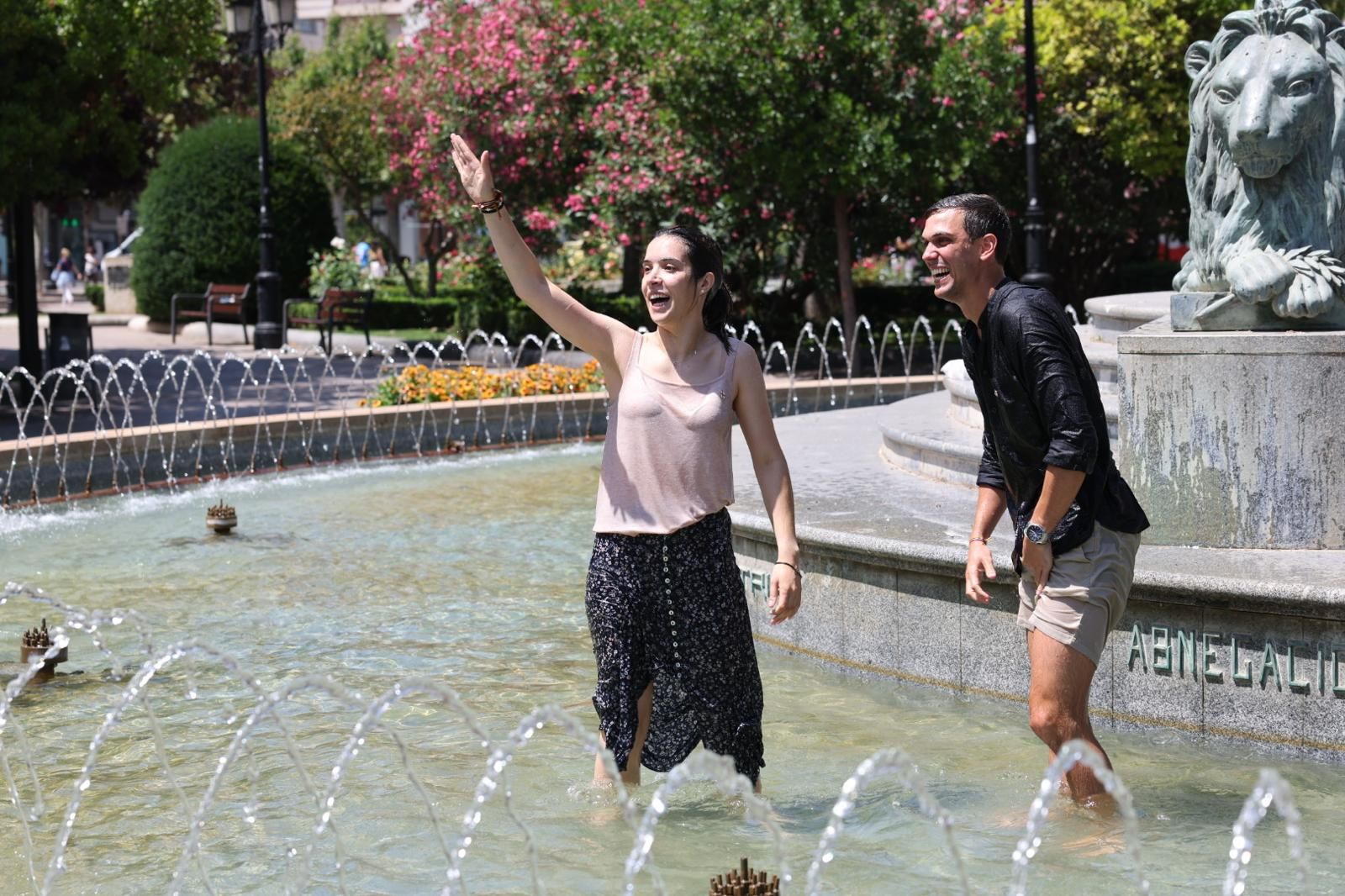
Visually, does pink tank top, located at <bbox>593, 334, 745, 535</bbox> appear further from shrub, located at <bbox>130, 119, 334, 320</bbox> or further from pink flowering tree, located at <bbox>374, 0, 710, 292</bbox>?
shrub, located at <bbox>130, 119, 334, 320</bbox>

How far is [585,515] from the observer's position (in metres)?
10.2

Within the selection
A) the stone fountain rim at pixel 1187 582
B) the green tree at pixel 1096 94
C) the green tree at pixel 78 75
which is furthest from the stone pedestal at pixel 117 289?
the stone fountain rim at pixel 1187 582

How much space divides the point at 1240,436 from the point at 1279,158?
993 millimetres

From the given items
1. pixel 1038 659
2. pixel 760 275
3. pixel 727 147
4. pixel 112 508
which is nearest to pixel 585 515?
pixel 112 508

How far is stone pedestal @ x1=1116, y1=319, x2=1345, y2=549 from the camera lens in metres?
5.71

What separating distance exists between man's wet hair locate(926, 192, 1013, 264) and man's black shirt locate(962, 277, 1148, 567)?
0.37ft

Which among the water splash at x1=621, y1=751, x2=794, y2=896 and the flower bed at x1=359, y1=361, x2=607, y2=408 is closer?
the water splash at x1=621, y1=751, x2=794, y2=896

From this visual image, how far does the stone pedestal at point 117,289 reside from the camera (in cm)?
3105

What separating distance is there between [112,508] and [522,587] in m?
3.52

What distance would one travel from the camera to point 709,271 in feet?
14.4

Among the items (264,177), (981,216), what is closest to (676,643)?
(981,216)

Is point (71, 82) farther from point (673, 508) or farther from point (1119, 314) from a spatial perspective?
point (673, 508)

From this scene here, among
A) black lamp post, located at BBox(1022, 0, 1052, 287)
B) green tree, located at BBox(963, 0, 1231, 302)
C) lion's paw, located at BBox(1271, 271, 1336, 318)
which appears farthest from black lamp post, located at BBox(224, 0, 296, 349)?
lion's paw, located at BBox(1271, 271, 1336, 318)

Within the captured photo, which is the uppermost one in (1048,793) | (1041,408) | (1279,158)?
(1279,158)
